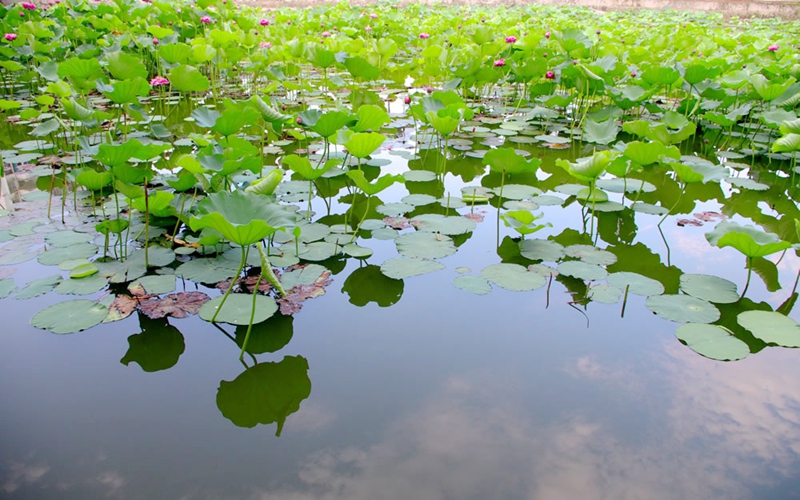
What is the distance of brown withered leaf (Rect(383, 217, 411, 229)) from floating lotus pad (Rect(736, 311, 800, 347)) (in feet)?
3.96

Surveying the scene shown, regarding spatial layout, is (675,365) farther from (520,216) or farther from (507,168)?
(507,168)

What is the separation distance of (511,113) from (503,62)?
0.50 m

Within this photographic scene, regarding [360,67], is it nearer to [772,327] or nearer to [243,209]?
[243,209]

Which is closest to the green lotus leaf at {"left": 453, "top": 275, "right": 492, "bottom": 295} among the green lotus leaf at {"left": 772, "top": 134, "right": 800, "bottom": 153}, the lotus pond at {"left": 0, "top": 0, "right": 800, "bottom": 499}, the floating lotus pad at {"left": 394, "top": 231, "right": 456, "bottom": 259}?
the lotus pond at {"left": 0, "top": 0, "right": 800, "bottom": 499}

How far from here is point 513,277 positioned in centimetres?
188

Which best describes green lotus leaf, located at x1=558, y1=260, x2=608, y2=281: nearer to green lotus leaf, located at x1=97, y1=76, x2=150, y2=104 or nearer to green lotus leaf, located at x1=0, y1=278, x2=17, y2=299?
green lotus leaf, located at x1=0, y1=278, x2=17, y2=299

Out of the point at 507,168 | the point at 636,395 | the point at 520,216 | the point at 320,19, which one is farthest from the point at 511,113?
the point at 320,19

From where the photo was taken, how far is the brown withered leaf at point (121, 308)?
64.4 inches

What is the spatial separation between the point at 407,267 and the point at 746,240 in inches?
40.7

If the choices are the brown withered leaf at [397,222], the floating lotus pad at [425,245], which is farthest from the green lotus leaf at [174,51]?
the floating lotus pad at [425,245]

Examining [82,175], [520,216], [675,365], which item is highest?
[82,175]

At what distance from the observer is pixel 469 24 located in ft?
26.6

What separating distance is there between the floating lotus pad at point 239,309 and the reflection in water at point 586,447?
0.56 m

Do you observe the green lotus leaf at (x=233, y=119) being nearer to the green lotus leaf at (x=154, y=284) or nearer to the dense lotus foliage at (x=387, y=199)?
the dense lotus foliage at (x=387, y=199)
